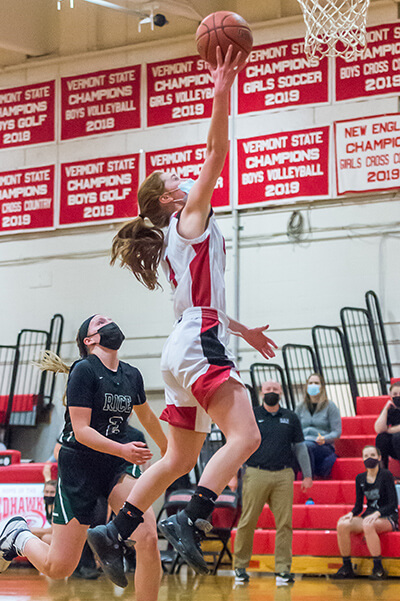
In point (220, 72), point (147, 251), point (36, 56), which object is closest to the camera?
point (220, 72)

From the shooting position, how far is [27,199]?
13875 millimetres

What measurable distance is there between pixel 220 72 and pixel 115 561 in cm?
222

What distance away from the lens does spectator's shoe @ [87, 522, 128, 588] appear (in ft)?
13.1

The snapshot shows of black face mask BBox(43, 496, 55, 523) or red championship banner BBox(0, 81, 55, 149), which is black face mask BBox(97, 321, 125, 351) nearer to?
black face mask BBox(43, 496, 55, 523)

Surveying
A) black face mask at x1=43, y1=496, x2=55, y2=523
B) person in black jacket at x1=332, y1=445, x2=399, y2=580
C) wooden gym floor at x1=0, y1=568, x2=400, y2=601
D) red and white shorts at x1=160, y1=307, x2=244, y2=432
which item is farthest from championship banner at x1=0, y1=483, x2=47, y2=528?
red and white shorts at x1=160, y1=307, x2=244, y2=432

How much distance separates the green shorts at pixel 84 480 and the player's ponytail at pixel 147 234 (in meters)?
1.20

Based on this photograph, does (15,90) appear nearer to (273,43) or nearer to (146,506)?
(273,43)

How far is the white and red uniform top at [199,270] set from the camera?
3936mm

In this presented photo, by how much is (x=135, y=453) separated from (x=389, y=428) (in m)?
5.19

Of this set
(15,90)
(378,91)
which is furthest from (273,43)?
(15,90)

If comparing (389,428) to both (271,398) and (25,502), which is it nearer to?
(271,398)

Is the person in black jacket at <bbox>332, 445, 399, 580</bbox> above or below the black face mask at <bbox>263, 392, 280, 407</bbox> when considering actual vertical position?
below

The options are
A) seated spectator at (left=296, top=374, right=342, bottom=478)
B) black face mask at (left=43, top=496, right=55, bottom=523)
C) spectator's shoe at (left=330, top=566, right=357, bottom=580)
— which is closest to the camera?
spectator's shoe at (left=330, top=566, right=357, bottom=580)

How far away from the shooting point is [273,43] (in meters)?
12.1
